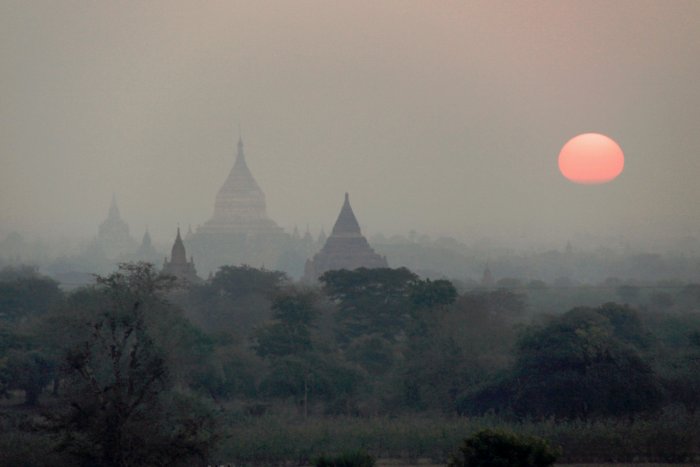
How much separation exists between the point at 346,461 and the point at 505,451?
122 inches

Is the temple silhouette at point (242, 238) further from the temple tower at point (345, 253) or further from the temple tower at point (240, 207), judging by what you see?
the temple tower at point (345, 253)

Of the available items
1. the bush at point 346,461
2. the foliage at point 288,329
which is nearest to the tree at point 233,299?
the foliage at point 288,329

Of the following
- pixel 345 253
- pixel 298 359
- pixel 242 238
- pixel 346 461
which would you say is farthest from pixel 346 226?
pixel 346 461

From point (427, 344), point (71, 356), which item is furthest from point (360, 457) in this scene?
point (427, 344)

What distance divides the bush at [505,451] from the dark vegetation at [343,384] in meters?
0.03

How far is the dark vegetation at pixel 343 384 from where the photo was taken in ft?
63.9

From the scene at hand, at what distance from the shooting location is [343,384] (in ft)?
107

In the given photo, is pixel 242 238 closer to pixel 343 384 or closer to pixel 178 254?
pixel 178 254

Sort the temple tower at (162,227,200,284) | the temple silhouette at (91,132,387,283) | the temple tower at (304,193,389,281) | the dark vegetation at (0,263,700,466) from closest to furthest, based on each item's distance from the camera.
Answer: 1. the dark vegetation at (0,263,700,466)
2. the temple tower at (162,227,200,284)
3. the temple tower at (304,193,389,281)
4. the temple silhouette at (91,132,387,283)

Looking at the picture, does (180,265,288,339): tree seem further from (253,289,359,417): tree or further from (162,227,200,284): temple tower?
(253,289,359,417): tree

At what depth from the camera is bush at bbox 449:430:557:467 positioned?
18728 mm

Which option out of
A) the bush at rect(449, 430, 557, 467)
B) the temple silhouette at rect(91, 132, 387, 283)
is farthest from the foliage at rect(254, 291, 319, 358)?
the temple silhouette at rect(91, 132, 387, 283)

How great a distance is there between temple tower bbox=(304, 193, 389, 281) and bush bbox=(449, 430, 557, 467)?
57661mm

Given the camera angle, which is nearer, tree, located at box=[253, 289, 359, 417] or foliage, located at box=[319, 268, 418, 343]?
tree, located at box=[253, 289, 359, 417]
